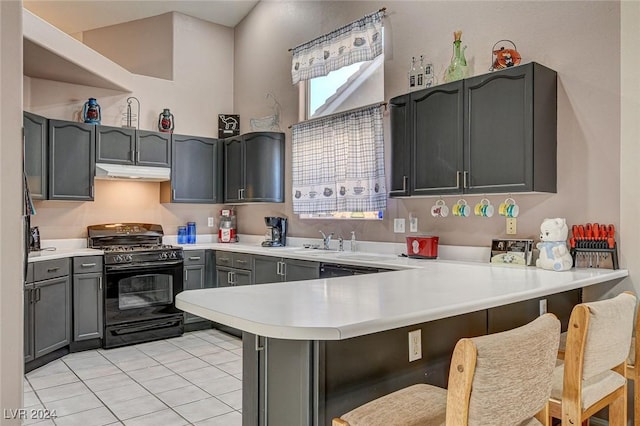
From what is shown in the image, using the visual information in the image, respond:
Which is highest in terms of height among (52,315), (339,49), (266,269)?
(339,49)

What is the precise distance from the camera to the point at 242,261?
4.82 metres

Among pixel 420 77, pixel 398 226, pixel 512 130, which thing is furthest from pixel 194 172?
pixel 512 130

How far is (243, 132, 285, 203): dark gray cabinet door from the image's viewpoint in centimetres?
525

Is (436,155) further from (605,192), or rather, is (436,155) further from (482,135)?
(605,192)

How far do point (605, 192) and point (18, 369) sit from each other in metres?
3.20

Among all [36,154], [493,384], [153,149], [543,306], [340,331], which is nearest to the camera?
[493,384]

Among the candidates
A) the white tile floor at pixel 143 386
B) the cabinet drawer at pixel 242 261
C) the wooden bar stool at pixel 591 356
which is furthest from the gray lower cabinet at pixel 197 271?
the wooden bar stool at pixel 591 356

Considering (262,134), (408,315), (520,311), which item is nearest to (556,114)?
(520,311)

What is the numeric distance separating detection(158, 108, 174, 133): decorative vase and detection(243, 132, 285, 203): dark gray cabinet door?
3.08ft

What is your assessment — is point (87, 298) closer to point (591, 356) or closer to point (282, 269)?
point (282, 269)

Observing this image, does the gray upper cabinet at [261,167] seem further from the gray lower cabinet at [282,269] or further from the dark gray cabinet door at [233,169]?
the gray lower cabinet at [282,269]

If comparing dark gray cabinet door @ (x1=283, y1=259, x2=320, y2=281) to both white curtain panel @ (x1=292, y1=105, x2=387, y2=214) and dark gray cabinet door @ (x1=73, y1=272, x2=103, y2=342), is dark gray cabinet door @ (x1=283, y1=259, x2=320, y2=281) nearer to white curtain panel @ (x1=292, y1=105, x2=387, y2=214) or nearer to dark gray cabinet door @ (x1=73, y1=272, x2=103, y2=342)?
white curtain panel @ (x1=292, y1=105, x2=387, y2=214)

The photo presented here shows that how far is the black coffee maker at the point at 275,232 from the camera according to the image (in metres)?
5.15

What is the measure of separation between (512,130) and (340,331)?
7.00 feet
